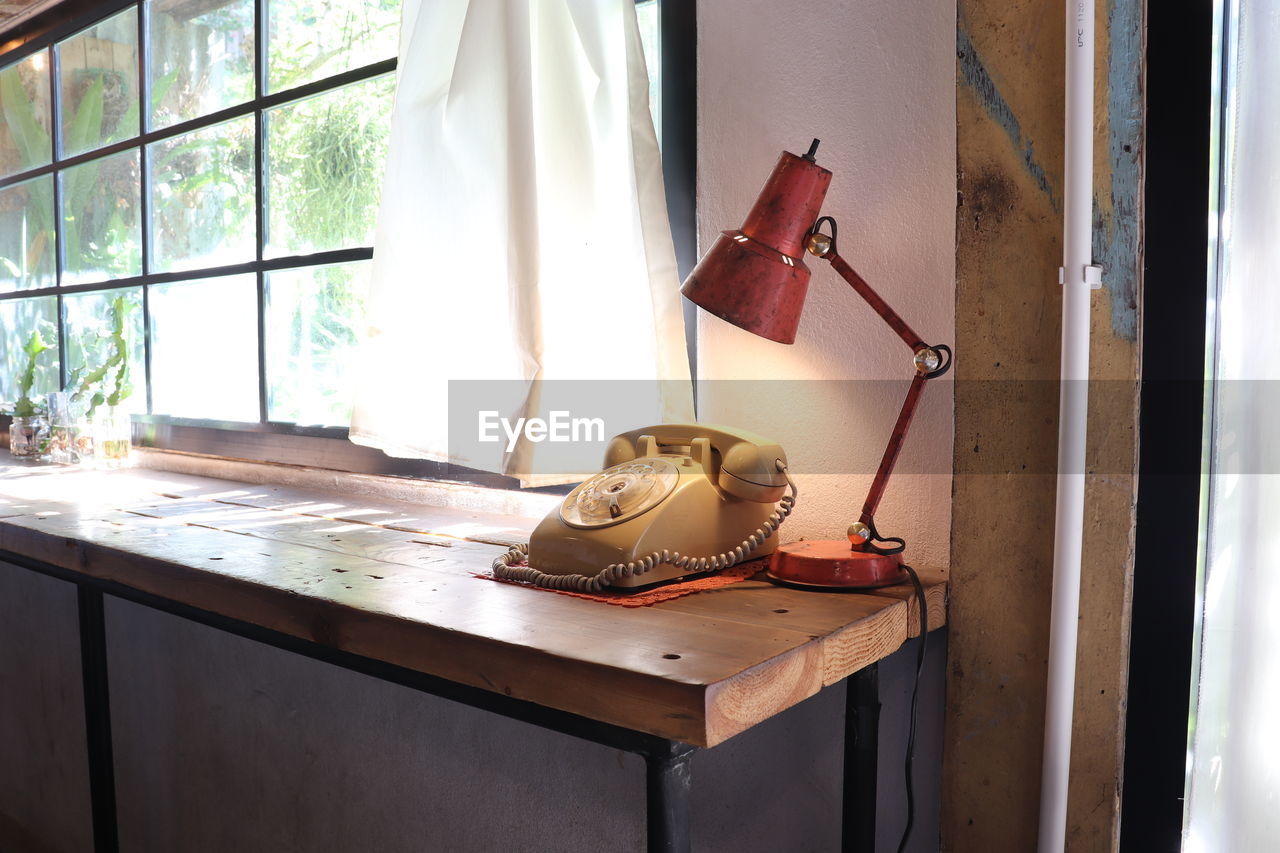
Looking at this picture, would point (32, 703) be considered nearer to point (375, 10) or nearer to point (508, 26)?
point (375, 10)

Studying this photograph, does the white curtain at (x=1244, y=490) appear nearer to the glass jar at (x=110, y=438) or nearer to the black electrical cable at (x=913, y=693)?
the black electrical cable at (x=913, y=693)

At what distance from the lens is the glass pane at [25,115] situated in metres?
3.17

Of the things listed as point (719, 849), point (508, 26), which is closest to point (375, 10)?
point (508, 26)

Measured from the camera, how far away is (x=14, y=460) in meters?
2.83

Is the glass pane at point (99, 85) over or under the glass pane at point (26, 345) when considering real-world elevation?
over

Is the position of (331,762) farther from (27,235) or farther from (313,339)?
(27,235)

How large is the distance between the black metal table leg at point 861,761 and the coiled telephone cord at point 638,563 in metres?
0.20

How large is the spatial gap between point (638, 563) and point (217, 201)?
1.95 meters

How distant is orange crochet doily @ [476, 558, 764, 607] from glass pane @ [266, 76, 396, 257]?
1.20 meters

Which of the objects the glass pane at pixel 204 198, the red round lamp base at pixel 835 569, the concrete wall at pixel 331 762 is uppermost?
the glass pane at pixel 204 198

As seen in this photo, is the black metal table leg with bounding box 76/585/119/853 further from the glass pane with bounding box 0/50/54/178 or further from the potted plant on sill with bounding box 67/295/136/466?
the glass pane with bounding box 0/50/54/178

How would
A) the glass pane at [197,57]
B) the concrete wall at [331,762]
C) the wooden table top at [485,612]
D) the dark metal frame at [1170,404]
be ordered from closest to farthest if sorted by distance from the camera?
the wooden table top at [485,612] → the dark metal frame at [1170,404] → the concrete wall at [331,762] → the glass pane at [197,57]

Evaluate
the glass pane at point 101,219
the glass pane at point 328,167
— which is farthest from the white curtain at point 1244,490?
the glass pane at point 101,219

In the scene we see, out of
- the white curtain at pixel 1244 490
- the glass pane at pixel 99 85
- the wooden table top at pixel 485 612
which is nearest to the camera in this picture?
the wooden table top at pixel 485 612
